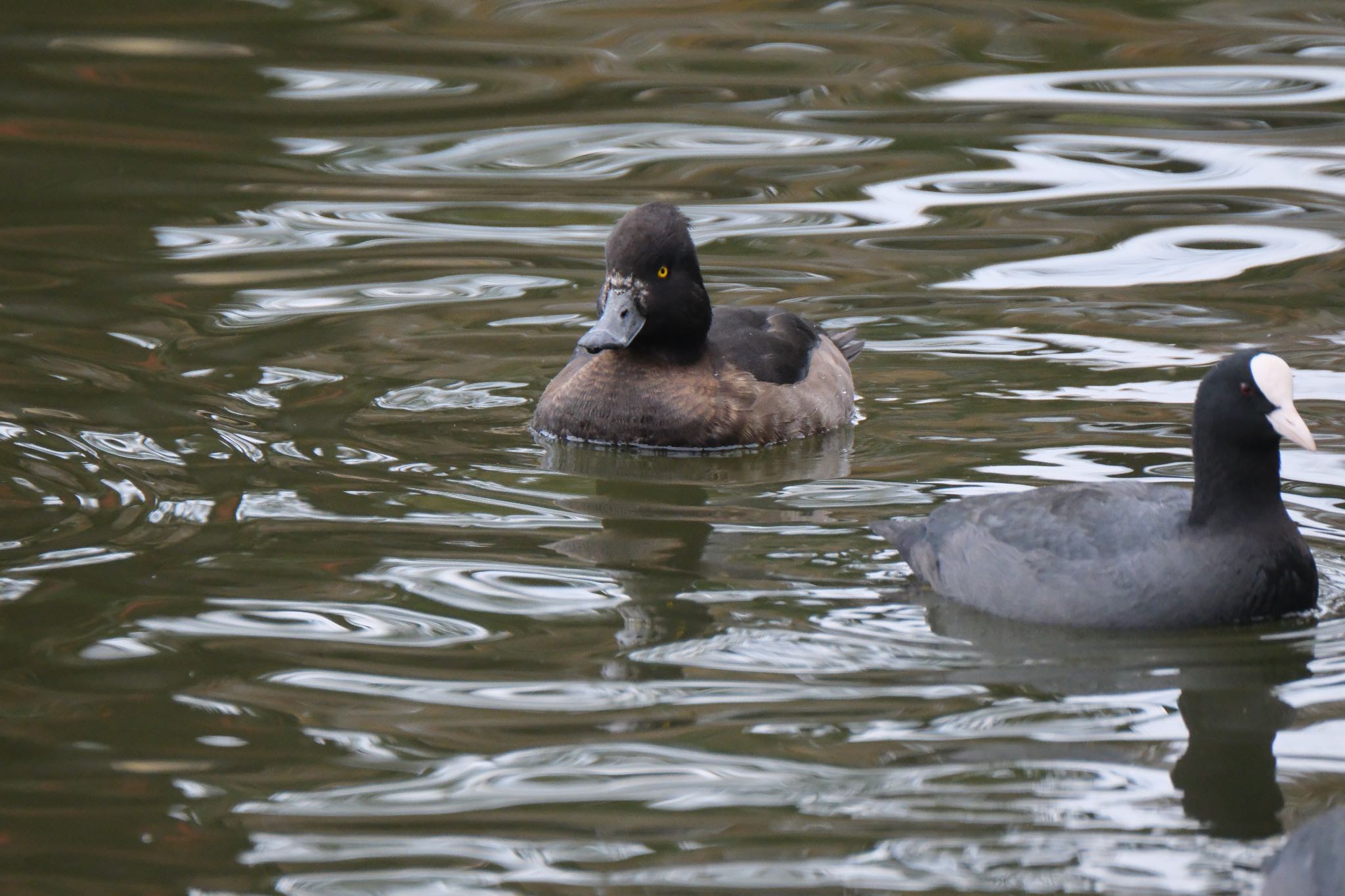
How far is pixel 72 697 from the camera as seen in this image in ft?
20.6

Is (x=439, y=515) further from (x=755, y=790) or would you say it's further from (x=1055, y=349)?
(x=1055, y=349)

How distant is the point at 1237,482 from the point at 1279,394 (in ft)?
1.09

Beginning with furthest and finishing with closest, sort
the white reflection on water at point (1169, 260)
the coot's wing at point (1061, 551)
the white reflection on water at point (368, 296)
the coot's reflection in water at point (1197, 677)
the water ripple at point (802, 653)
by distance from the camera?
the white reflection on water at point (1169, 260) → the white reflection on water at point (368, 296) → the coot's wing at point (1061, 551) → the water ripple at point (802, 653) → the coot's reflection in water at point (1197, 677)

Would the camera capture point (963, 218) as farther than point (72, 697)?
Yes

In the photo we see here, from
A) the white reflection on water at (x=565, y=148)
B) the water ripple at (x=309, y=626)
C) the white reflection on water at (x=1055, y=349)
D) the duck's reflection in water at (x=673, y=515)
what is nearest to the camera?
the water ripple at (x=309, y=626)

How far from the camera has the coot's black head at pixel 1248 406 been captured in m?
6.52

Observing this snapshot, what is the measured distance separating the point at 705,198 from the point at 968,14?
452 centimetres

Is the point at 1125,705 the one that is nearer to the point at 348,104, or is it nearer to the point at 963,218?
the point at 963,218

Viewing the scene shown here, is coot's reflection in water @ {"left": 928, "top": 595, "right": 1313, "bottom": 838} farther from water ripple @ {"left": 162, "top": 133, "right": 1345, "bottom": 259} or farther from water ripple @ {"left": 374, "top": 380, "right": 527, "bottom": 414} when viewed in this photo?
water ripple @ {"left": 162, "top": 133, "right": 1345, "bottom": 259}

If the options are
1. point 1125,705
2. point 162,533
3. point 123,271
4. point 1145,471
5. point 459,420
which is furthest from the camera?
point 123,271

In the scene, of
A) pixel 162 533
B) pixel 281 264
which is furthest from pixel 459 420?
pixel 281 264

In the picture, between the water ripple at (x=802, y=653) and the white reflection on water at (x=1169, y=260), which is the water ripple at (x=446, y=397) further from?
the water ripple at (x=802, y=653)

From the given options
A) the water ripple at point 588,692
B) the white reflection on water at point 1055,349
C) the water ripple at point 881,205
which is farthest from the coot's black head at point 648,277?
the water ripple at point 881,205

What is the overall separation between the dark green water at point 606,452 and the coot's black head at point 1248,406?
68 cm
